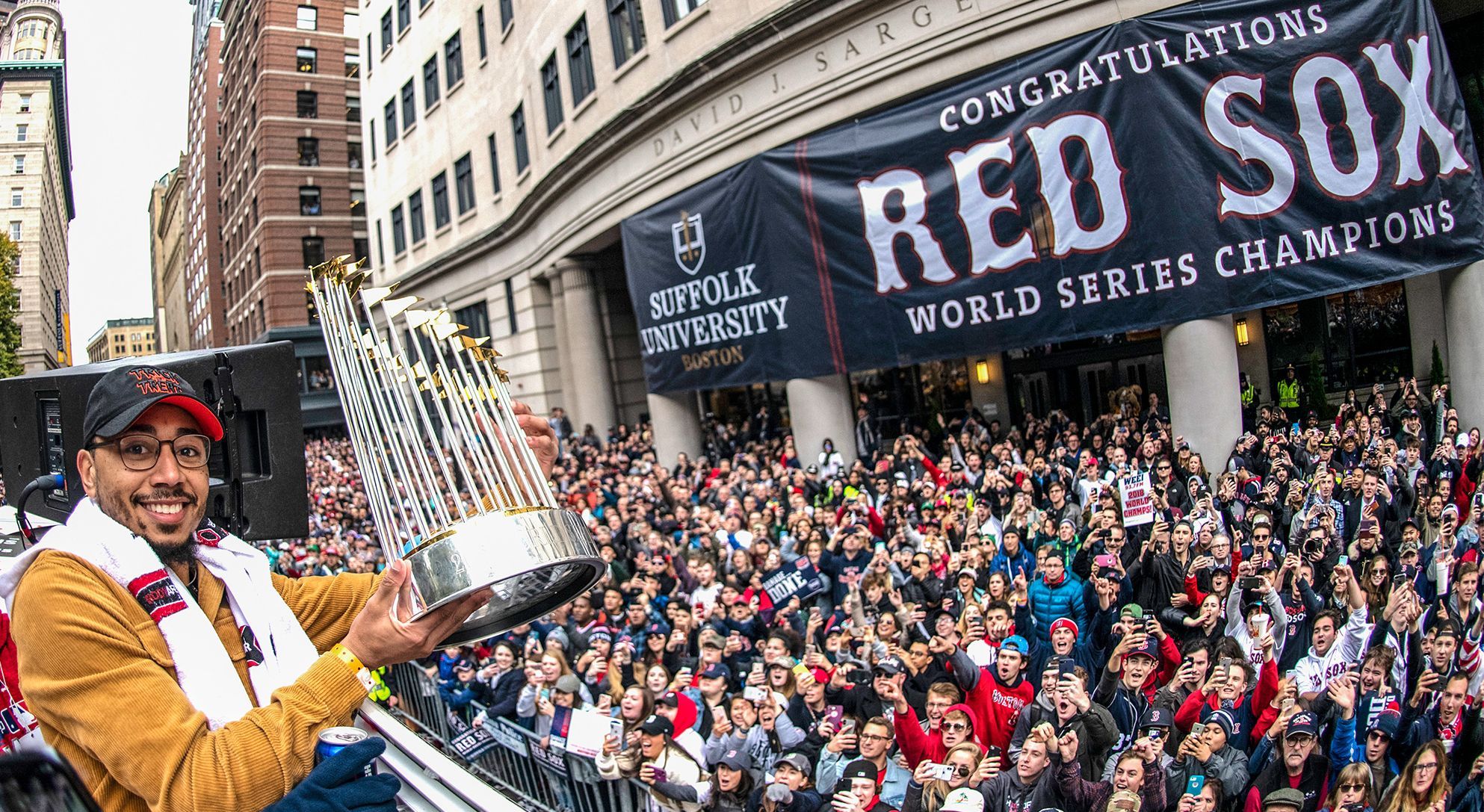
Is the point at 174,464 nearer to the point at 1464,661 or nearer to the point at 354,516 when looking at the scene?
the point at 1464,661

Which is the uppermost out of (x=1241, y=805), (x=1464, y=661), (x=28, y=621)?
(x=28, y=621)

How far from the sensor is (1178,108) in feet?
43.0

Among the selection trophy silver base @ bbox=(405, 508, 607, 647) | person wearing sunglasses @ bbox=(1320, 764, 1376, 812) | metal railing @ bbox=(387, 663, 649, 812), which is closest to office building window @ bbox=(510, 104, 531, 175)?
metal railing @ bbox=(387, 663, 649, 812)

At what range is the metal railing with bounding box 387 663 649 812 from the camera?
23.6 ft

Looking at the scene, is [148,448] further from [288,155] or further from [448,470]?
[288,155]

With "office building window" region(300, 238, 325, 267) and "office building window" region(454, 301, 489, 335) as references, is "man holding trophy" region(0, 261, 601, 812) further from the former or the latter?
"office building window" region(300, 238, 325, 267)

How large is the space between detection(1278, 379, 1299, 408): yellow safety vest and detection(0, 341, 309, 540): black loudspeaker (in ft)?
57.2

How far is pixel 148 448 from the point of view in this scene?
2238 millimetres

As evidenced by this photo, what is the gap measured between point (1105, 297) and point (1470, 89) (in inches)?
320

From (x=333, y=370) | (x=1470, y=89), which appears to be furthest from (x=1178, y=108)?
(x=333, y=370)

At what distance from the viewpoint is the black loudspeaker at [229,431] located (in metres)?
3.21

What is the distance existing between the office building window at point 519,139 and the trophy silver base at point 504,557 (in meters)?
24.5

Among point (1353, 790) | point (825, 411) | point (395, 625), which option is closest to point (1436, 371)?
point (825, 411)

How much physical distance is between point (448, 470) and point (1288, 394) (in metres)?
18.0
